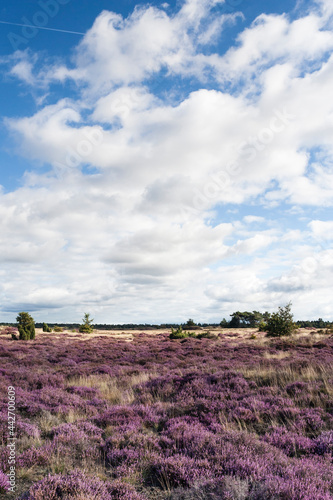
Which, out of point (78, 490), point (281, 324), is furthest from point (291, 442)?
point (281, 324)

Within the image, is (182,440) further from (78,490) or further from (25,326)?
(25,326)

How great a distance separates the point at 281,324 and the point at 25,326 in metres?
31.8

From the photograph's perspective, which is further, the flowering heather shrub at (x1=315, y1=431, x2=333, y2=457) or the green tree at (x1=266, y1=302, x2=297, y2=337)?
the green tree at (x1=266, y1=302, x2=297, y2=337)

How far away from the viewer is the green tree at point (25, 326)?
38062 mm

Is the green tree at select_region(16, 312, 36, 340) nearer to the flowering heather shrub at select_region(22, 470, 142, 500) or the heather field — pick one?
the heather field

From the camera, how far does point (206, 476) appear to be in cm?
445

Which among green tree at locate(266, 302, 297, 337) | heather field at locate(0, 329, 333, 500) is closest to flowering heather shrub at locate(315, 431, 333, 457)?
heather field at locate(0, 329, 333, 500)

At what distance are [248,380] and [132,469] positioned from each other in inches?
289

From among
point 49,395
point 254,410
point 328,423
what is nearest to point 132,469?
point 254,410

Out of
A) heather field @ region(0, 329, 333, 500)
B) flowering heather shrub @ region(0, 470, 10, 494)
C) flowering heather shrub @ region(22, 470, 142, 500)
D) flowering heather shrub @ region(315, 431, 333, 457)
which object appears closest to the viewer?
flowering heather shrub @ region(22, 470, 142, 500)

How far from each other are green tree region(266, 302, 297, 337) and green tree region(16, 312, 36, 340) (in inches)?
1181

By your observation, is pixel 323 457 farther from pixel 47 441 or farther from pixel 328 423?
pixel 47 441

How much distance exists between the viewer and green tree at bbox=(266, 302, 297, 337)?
3723cm

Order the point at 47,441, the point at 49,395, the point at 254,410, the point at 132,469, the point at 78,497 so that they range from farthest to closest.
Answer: the point at 49,395 → the point at 254,410 → the point at 47,441 → the point at 132,469 → the point at 78,497
